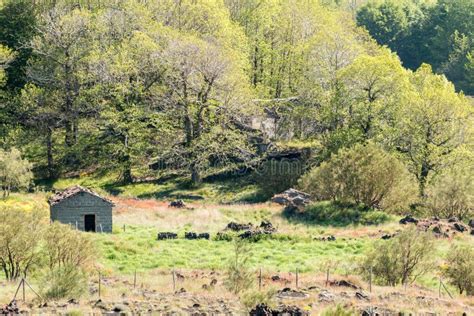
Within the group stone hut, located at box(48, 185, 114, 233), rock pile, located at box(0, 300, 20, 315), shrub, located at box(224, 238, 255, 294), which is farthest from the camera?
stone hut, located at box(48, 185, 114, 233)

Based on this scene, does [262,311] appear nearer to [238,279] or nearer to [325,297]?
[325,297]

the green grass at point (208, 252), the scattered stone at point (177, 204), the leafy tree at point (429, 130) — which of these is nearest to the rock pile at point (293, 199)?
A: the scattered stone at point (177, 204)

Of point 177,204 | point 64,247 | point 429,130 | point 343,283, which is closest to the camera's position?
point 343,283

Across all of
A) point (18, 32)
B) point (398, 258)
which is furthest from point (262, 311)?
point (18, 32)

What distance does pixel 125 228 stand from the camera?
202 ft

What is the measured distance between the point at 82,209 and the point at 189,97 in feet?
85.6

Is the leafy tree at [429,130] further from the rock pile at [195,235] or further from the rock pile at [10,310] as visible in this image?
the rock pile at [10,310]

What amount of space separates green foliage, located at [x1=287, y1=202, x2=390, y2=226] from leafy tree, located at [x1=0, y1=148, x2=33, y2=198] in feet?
72.7

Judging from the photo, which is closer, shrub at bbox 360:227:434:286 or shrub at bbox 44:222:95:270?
shrub at bbox 44:222:95:270

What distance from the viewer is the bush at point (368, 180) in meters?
66.6

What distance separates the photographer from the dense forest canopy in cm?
7894

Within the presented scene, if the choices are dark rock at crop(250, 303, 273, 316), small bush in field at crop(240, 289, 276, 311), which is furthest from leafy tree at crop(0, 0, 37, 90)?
dark rock at crop(250, 303, 273, 316)

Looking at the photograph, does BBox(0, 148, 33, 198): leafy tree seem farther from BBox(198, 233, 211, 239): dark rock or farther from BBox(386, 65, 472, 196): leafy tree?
BBox(386, 65, 472, 196): leafy tree

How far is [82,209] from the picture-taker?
198ft
